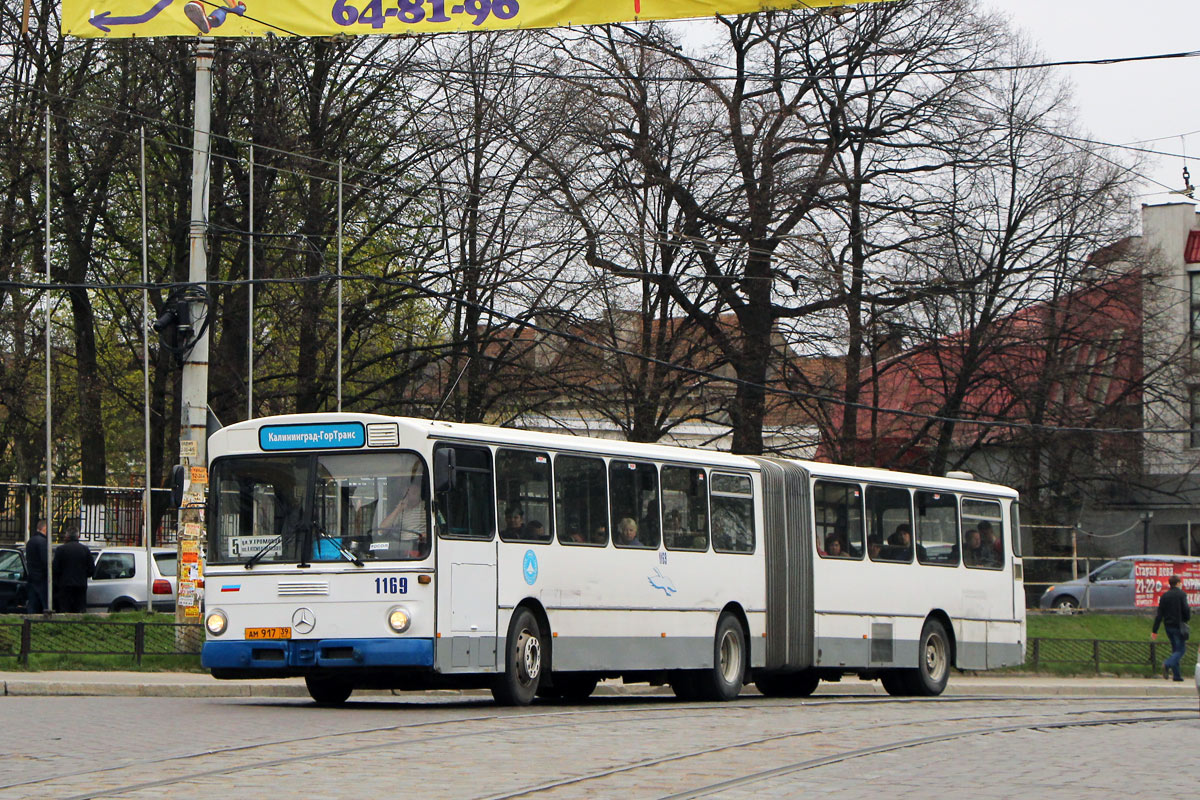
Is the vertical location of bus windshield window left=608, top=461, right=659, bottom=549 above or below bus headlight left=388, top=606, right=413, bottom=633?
above

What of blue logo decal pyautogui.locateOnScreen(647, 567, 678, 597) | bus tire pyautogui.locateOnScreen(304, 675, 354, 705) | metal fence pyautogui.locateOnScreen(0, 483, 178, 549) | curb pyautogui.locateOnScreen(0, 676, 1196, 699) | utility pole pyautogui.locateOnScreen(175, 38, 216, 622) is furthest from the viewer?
metal fence pyautogui.locateOnScreen(0, 483, 178, 549)

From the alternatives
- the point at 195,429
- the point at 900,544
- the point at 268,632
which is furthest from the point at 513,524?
the point at 900,544

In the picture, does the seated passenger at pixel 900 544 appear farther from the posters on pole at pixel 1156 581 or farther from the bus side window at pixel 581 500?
the posters on pole at pixel 1156 581

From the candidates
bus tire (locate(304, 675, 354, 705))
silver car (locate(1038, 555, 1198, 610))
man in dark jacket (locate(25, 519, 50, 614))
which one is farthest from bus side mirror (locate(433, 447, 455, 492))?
silver car (locate(1038, 555, 1198, 610))

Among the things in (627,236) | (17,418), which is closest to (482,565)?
(627,236)

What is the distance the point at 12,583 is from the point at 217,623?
53.3 ft

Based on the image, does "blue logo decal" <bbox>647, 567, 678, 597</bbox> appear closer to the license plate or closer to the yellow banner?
the license plate

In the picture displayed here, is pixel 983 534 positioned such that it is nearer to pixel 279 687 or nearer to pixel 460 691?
pixel 460 691

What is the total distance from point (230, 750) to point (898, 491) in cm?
1322

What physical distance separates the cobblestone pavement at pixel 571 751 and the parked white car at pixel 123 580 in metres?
15.7

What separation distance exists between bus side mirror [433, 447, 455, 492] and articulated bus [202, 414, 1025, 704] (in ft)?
0.06

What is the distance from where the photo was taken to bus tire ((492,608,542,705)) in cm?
1717

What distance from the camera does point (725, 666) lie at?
2056 centimetres

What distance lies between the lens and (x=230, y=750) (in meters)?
12.0
